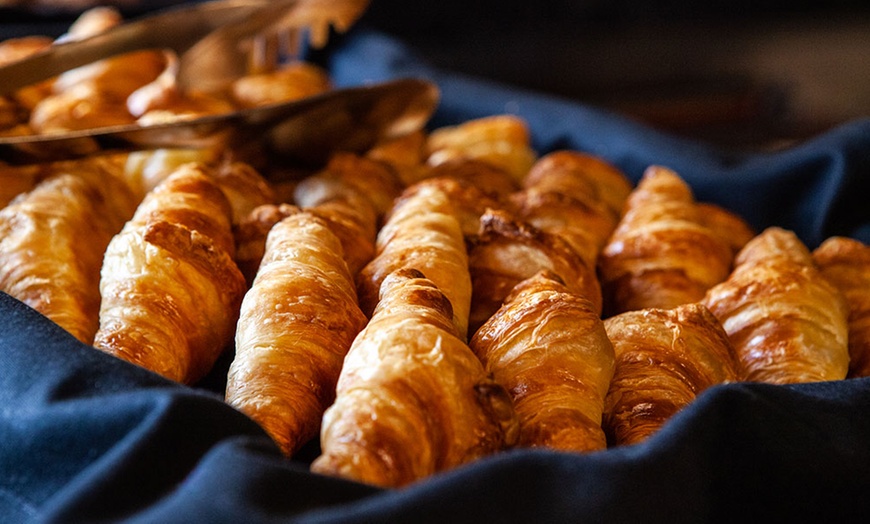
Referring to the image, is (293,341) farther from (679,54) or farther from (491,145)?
(679,54)

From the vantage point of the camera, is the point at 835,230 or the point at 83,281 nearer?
the point at 83,281

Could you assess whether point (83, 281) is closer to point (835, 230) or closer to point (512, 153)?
point (512, 153)

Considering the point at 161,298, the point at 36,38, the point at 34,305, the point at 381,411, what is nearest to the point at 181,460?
the point at 381,411

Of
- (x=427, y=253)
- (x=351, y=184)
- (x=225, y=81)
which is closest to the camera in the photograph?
(x=427, y=253)

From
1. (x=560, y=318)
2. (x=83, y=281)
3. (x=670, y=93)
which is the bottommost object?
(x=670, y=93)

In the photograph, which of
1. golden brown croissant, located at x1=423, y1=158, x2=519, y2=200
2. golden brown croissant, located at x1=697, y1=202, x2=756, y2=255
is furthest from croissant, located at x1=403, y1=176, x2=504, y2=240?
golden brown croissant, located at x1=697, y1=202, x2=756, y2=255

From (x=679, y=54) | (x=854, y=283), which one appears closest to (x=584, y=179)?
(x=854, y=283)

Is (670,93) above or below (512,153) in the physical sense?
below
